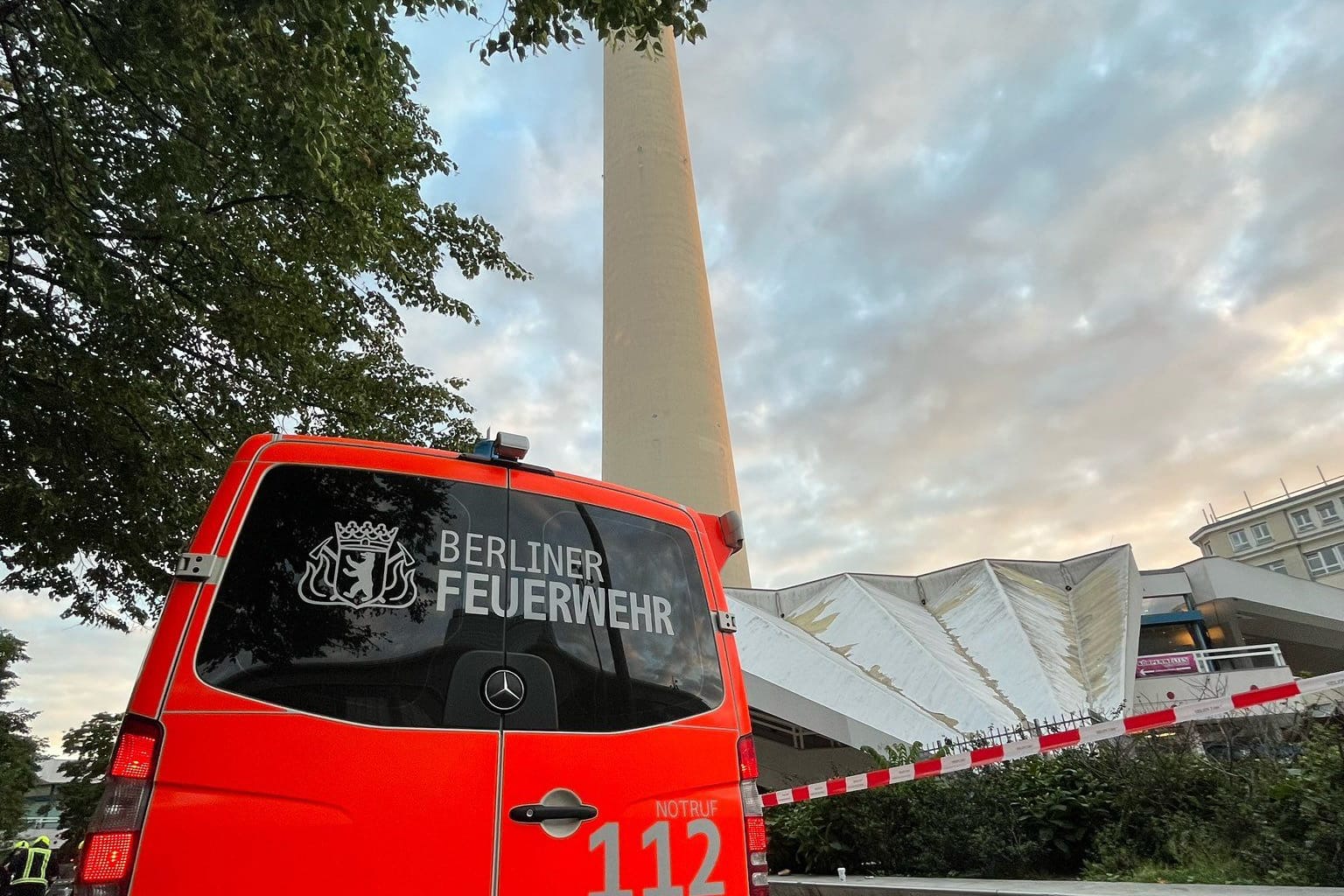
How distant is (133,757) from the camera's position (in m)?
2.02

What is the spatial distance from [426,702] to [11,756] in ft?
161

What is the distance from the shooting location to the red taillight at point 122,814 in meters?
1.89

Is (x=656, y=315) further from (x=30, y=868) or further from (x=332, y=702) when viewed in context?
(x=332, y=702)

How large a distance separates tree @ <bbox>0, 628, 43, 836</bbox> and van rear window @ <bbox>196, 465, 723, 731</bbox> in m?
44.8

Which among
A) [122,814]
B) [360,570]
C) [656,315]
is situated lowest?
[122,814]

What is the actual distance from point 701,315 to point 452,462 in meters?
33.0

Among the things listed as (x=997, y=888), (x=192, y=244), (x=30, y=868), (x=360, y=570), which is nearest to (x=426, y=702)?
(x=360, y=570)

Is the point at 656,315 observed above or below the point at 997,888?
above

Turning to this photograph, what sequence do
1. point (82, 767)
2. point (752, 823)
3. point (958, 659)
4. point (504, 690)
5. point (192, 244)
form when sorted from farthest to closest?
1. point (82, 767)
2. point (958, 659)
3. point (192, 244)
4. point (752, 823)
5. point (504, 690)

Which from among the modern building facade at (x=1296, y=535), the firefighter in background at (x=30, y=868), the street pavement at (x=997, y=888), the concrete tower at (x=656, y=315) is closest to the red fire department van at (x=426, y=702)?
the street pavement at (x=997, y=888)

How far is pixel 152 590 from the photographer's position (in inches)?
380

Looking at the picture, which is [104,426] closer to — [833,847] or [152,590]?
[152,590]

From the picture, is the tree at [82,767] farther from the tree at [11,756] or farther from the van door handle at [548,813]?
the van door handle at [548,813]

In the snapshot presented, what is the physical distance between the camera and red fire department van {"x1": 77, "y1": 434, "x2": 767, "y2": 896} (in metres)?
2.04
